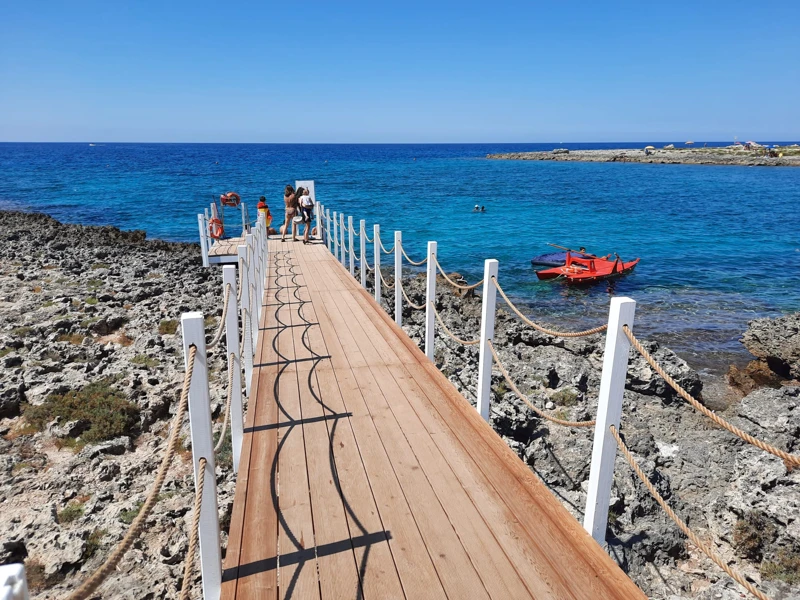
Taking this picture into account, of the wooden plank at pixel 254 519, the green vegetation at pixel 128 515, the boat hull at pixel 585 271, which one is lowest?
the boat hull at pixel 585 271

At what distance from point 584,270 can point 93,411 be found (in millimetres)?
16363

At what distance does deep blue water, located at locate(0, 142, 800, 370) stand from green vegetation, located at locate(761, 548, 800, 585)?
309 inches

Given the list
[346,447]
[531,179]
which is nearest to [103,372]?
[346,447]

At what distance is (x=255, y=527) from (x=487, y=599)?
4.94ft

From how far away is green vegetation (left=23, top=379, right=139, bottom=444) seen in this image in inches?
269

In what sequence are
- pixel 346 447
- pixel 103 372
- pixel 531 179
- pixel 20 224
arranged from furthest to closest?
pixel 531 179 < pixel 20 224 < pixel 103 372 < pixel 346 447

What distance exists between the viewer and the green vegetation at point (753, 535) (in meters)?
4.93

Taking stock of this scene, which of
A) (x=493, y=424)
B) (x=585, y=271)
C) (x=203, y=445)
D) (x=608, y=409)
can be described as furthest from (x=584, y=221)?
(x=203, y=445)

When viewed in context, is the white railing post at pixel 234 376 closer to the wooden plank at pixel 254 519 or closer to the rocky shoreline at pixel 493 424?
the wooden plank at pixel 254 519

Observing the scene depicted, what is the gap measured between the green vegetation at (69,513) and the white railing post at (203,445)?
3416 mm

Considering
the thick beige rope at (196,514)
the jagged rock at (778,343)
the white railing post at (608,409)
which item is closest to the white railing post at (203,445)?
the thick beige rope at (196,514)

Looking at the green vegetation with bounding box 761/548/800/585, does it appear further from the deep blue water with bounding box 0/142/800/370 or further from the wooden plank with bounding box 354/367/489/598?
the deep blue water with bounding box 0/142/800/370

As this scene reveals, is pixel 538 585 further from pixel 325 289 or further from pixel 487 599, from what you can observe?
pixel 325 289

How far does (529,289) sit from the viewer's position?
18.4 meters
